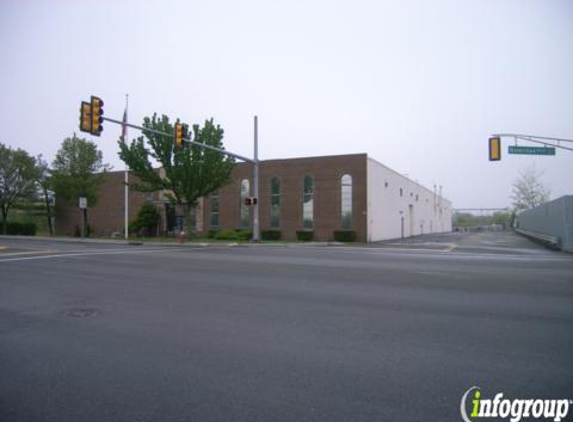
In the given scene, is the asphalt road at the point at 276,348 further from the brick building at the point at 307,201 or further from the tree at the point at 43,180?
the tree at the point at 43,180

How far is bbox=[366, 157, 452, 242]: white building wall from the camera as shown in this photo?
32972mm

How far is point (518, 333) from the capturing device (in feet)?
18.2

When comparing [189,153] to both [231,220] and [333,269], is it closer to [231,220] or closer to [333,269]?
[231,220]

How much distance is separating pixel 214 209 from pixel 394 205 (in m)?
19.0

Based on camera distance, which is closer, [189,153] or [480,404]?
[480,404]

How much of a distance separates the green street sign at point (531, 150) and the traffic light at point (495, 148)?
2857 mm

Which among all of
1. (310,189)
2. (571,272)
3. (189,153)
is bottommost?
(571,272)

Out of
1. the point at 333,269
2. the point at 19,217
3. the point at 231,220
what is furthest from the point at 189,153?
the point at 19,217

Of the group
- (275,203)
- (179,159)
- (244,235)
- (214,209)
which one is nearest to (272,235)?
(244,235)

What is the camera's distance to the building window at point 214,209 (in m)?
38.6

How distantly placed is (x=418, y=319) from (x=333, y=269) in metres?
5.93

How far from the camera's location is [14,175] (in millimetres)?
41125

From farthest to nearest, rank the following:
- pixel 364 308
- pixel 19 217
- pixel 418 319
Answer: pixel 19 217, pixel 364 308, pixel 418 319

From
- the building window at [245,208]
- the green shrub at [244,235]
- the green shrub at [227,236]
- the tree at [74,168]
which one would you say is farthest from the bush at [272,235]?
the tree at [74,168]
